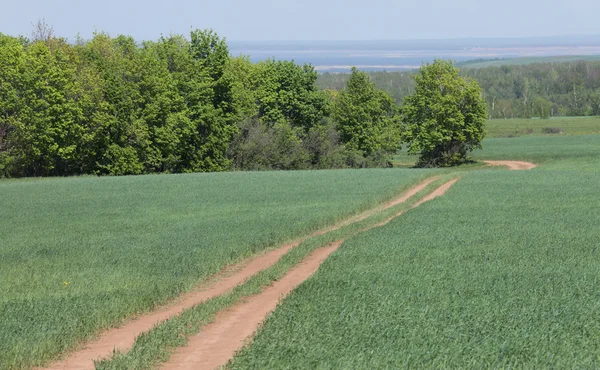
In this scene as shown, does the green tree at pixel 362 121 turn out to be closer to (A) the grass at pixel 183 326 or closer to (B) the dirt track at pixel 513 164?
(B) the dirt track at pixel 513 164

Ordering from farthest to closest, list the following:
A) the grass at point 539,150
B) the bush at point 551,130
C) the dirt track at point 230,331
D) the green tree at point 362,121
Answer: the bush at point 551,130, the green tree at point 362,121, the grass at point 539,150, the dirt track at point 230,331

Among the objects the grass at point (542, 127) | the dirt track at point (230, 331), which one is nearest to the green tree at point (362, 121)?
the grass at point (542, 127)

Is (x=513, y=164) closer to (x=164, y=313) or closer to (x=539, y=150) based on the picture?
(x=539, y=150)

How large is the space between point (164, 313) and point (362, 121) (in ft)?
226

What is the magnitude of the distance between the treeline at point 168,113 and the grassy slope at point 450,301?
3907 cm

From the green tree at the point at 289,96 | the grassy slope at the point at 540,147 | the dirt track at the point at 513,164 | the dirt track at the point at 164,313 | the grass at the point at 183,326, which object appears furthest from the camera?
the green tree at the point at 289,96

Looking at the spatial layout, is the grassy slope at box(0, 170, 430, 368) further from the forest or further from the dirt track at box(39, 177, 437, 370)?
the forest

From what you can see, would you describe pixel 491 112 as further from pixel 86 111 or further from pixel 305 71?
pixel 86 111

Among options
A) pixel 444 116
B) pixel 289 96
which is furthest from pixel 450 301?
pixel 289 96

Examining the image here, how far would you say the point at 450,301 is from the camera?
14148 millimetres

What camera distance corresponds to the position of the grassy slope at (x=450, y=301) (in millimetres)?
10703

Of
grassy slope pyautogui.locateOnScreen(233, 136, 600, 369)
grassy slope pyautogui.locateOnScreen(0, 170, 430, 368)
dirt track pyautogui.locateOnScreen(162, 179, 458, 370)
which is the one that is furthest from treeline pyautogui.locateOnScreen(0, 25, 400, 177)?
dirt track pyautogui.locateOnScreen(162, 179, 458, 370)

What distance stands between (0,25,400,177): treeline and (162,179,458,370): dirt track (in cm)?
4443

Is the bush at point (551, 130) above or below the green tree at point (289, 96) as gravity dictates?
below
